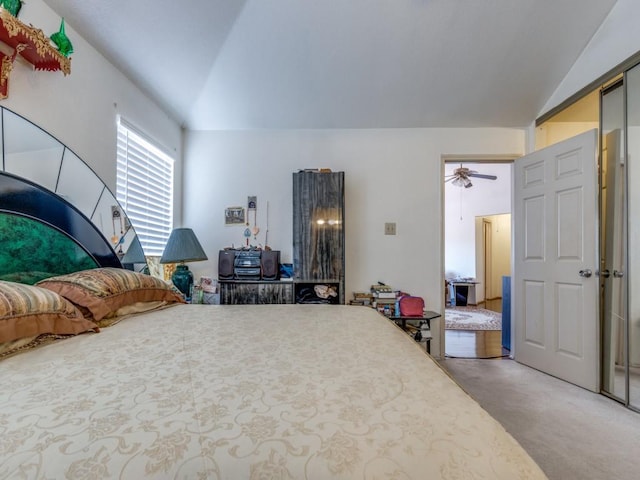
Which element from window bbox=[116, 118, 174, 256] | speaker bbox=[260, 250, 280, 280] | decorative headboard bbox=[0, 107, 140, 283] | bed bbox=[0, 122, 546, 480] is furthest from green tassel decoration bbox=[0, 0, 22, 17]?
speaker bbox=[260, 250, 280, 280]

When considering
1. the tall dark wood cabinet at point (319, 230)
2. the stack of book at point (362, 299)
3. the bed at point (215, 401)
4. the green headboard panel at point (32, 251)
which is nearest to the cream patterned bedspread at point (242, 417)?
the bed at point (215, 401)

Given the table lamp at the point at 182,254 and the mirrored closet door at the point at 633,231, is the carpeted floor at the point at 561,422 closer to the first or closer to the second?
A: the mirrored closet door at the point at 633,231

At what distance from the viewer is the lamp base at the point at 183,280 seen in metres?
2.70

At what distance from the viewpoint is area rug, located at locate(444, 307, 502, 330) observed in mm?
4645

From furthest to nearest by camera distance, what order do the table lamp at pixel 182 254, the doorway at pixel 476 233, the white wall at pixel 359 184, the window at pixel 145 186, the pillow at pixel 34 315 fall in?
the doorway at pixel 476 233 < the white wall at pixel 359 184 < the table lamp at pixel 182 254 < the window at pixel 145 186 < the pillow at pixel 34 315

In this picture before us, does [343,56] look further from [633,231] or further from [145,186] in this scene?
[633,231]

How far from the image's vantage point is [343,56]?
2.58m

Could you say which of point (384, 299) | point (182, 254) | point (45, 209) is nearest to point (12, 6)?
point (45, 209)

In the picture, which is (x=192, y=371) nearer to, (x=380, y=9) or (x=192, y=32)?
(x=192, y=32)

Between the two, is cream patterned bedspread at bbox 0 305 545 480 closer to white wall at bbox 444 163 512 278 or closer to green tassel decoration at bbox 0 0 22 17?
green tassel decoration at bbox 0 0 22 17

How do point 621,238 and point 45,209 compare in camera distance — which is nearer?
point 45,209

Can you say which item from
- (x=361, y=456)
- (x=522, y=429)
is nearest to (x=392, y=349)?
(x=361, y=456)

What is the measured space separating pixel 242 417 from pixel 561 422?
7.45ft

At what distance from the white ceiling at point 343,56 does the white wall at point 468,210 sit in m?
3.90
